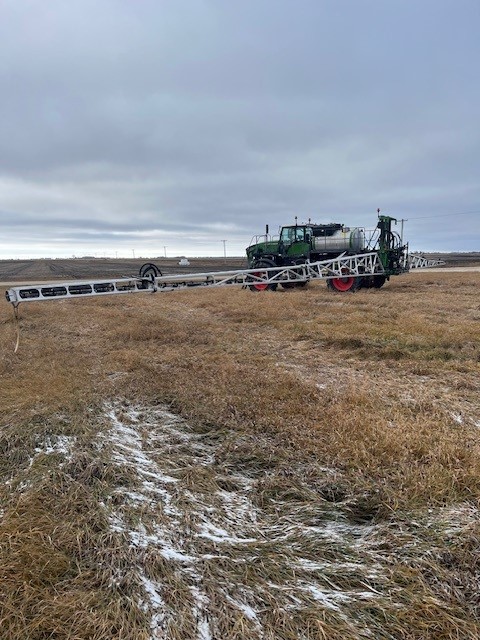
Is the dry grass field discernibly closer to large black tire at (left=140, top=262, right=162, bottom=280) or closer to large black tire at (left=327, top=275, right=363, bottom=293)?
large black tire at (left=140, top=262, right=162, bottom=280)

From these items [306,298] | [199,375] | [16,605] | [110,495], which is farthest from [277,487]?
[306,298]

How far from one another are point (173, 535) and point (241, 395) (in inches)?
88.2

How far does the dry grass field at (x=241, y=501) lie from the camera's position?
6.20ft

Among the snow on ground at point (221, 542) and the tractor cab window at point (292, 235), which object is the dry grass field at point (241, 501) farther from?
the tractor cab window at point (292, 235)

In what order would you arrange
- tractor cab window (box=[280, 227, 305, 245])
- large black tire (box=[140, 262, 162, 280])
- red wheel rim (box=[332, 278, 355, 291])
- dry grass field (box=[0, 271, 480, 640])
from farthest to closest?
tractor cab window (box=[280, 227, 305, 245])
red wheel rim (box=[332, 278, 355, 291])
large black tire (box=[140, 262, 162, 280])
dry grass field (box=[0, 271, 480, 640])

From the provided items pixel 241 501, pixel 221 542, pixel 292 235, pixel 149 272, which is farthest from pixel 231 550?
pixel 292 235

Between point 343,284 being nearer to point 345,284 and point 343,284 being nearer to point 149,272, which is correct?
point 345,284

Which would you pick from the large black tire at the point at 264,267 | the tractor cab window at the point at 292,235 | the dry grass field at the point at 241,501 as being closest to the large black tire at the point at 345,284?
the tractor cab window at the point at 292,235

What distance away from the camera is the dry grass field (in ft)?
6.20

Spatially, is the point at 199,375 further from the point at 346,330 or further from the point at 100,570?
the point at 346,330

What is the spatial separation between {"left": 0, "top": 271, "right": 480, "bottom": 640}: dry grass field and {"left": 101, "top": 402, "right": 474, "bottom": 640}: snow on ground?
1cm

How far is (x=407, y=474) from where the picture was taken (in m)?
2.85

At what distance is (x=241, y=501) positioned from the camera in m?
2.76

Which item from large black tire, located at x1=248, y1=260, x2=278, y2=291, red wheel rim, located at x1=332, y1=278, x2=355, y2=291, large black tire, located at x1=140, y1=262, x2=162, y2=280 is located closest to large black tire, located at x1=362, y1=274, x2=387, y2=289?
red wheel rim, located at x1=332, y1=278, x2=355, y2=291
